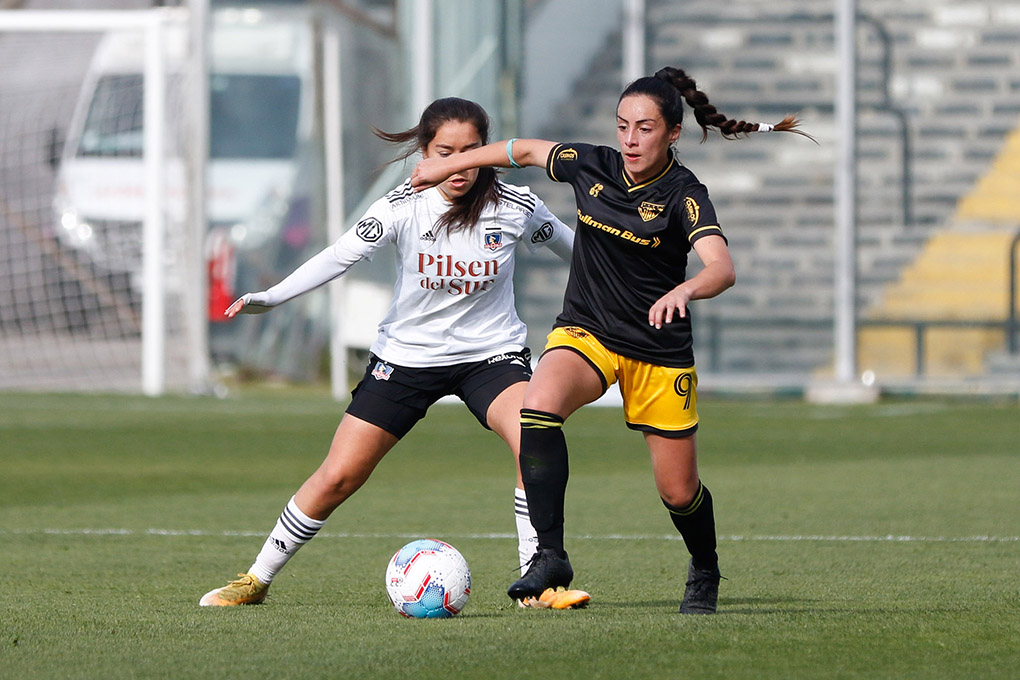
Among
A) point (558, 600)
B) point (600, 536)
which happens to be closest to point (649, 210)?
point (558, 600)

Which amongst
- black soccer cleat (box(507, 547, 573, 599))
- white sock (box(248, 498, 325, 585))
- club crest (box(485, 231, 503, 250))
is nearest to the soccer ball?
black soccer cleat (box(507, 547, 573, 599))

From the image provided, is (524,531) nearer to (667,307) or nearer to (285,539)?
(285,539)

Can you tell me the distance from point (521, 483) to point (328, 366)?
1233 centimetres

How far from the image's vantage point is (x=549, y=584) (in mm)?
4961

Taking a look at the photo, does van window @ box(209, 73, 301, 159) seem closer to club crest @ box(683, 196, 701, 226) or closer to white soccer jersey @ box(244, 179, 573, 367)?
white soccer jersey @ box(244, 179, 573, 367)

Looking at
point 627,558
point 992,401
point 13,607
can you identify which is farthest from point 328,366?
point 13,607

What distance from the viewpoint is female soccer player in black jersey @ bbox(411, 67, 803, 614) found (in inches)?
195

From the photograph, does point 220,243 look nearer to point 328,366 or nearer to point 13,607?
point 328,366

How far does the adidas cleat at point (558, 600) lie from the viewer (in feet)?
16.9

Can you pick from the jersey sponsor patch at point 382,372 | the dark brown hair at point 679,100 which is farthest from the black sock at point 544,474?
the dark brown hair at point 679,100

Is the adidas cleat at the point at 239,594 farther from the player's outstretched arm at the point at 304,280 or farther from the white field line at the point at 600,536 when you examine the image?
the white field line at the point at 600,536

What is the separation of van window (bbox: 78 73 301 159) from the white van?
0.01m

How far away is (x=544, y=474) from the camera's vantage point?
198 inches

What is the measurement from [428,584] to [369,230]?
3.88 feet
